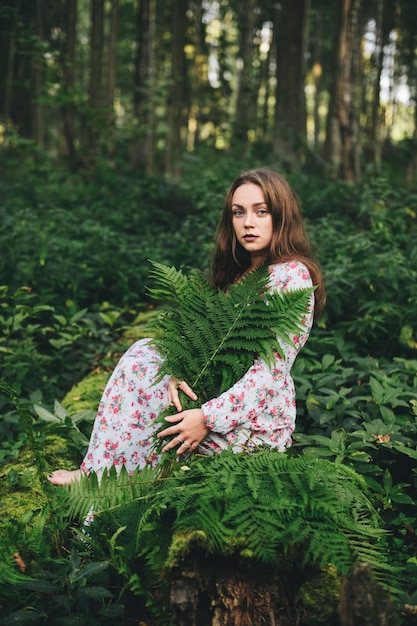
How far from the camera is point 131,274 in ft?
19.8

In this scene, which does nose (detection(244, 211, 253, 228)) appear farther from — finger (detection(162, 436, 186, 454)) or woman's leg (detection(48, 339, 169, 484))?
finger (detection(162, 436, 186, 454))

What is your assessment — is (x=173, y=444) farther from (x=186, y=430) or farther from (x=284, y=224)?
(x=284, y=224)

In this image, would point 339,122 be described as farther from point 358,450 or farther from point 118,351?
point 358,450

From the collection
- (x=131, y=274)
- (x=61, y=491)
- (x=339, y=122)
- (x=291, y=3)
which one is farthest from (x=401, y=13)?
(x=61, y=491)

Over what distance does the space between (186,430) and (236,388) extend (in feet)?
1.02

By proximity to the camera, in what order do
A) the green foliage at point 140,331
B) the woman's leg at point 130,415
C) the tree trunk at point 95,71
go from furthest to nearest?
the tree trunk at point 95,71, the woman's leg at point 130,415, the green foliage at point 140,331

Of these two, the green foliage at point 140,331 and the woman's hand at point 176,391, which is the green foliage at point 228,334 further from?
the green foliage at point 140,331

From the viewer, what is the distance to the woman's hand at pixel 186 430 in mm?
2590

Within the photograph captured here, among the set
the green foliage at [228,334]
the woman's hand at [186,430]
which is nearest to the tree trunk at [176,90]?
the green foliage at [228,334]

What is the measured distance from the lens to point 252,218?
124 inches

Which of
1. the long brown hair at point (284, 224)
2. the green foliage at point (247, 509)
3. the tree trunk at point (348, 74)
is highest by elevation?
the tree trunk at point (348, 74)

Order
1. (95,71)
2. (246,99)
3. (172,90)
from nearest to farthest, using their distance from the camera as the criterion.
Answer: (172,90) → (95,71) → (246,99)

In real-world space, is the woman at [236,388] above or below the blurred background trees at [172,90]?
below

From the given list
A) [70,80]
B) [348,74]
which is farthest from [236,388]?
[70,80]
